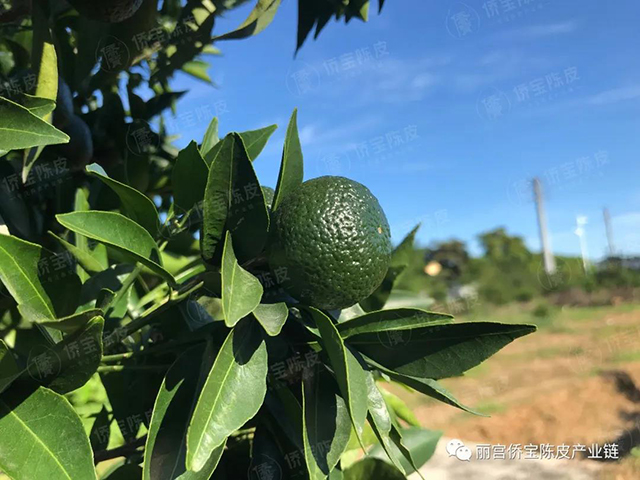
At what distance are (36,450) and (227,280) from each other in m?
0.19

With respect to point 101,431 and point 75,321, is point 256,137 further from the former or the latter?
point 101,431

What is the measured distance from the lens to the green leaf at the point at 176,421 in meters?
0.46

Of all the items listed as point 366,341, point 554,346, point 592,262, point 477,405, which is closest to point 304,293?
point 366,341

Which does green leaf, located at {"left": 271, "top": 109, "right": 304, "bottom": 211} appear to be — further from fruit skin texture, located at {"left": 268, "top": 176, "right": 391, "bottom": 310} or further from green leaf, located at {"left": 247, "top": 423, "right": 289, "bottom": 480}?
green leaf, located at {"left": 247, "top": 423, "right": 289, "bottom": 480}

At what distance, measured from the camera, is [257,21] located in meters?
0.74

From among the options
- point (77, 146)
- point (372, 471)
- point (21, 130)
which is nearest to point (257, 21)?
point (77, 146)

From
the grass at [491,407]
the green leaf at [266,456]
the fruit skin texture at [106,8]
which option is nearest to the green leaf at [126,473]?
the green leaf at [266,456]

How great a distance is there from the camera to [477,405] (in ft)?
18.4

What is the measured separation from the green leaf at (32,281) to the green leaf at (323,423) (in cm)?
23

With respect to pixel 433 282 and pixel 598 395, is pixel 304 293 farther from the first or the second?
pixel 433 282

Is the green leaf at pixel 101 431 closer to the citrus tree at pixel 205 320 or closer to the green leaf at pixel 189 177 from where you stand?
the citrus tree at pixel 205 320

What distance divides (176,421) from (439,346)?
24 cm

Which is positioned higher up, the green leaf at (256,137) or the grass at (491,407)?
the green leaf at (256,137)

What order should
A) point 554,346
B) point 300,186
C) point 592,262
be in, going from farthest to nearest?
point 592,262
point 554,346
point 300,186
